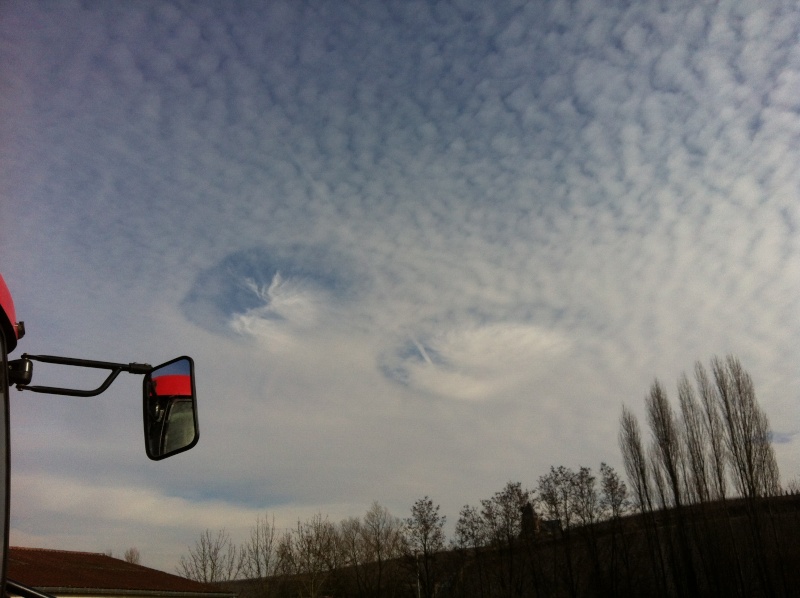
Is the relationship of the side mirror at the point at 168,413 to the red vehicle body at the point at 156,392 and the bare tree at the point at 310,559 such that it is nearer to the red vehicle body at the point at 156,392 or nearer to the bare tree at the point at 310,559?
the red vehicle body at the point at 156,392

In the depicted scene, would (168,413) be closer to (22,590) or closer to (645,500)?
(22,590)

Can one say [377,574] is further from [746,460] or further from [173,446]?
[173,446]

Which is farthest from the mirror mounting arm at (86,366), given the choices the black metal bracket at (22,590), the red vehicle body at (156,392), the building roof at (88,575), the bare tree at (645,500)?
the bare tree at (645,500)

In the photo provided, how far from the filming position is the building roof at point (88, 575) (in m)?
15.4

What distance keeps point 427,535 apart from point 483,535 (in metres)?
3.75

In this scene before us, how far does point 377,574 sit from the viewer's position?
4294 centimetres

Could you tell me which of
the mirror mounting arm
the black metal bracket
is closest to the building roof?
the black metal bracket

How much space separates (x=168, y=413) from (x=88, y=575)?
62.4 feet

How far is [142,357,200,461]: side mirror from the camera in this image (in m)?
2.33

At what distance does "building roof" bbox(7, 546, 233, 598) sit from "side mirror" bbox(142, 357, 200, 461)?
14606 mm

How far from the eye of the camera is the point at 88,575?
17.6m

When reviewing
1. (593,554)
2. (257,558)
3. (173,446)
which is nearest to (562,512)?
(593,554)

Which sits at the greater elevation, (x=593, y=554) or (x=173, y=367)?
(x=173, y=367)

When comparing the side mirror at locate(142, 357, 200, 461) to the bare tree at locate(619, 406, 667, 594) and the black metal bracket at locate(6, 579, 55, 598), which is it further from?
the bare tree at locate(619, 406, 667, 594)
